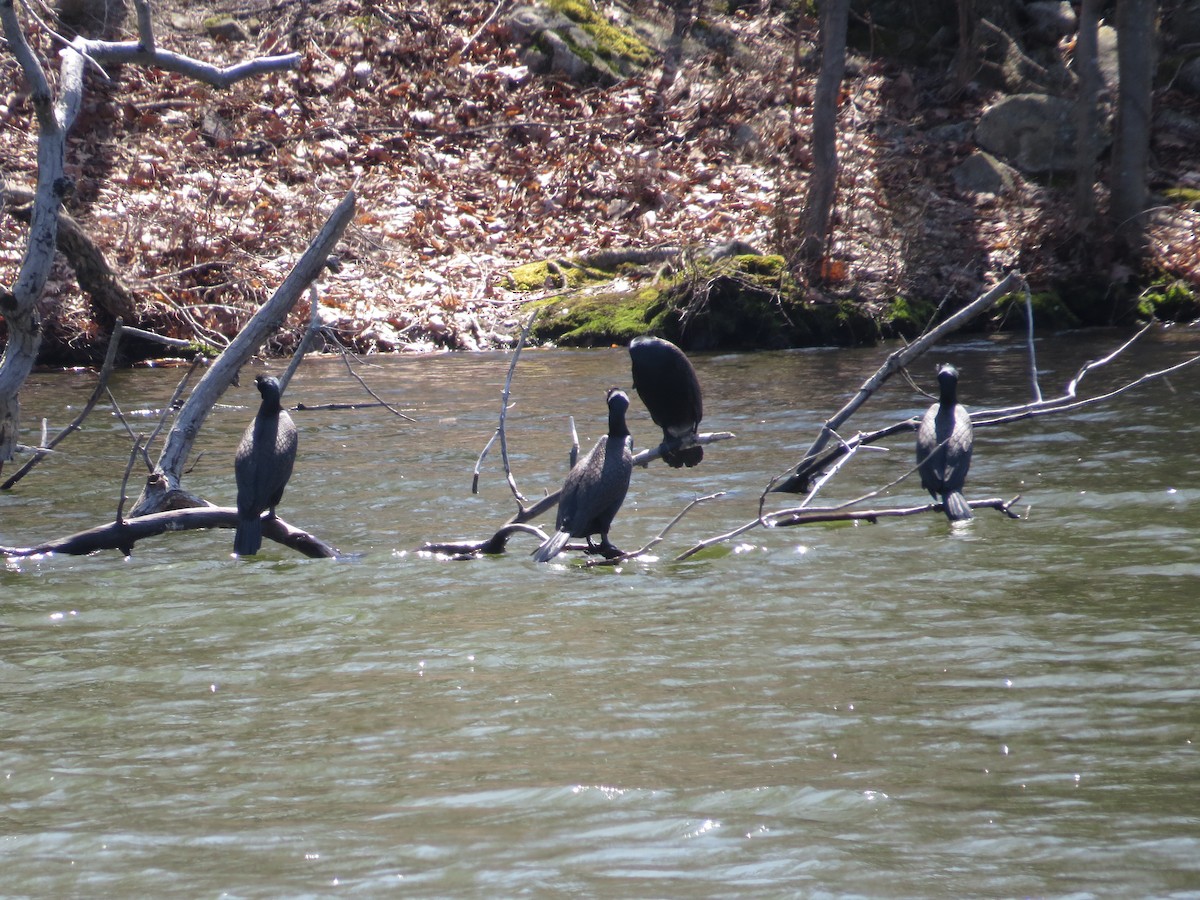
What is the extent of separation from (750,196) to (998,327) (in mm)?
4010

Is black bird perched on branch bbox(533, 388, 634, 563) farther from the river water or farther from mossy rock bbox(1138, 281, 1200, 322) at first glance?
→ mossy rock bbox(1138, 281, 1200, 322)

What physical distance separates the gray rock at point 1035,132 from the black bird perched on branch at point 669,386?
44.7ft

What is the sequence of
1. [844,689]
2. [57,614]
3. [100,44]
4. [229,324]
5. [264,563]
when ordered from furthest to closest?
[229,324] < [100,44] < [264,563] < [57,614] < [844,689]

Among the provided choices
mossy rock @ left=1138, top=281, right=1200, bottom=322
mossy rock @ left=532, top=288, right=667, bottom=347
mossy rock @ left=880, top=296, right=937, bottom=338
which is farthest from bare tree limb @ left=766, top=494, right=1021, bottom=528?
mossy rock @ left=1138, top=281, right=1200, bottom=322

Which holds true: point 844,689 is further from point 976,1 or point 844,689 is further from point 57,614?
point 976,1

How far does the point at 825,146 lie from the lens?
16.9 m

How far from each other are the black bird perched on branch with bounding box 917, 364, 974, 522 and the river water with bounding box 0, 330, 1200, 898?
220mm

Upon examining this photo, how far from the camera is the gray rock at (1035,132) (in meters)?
19.7

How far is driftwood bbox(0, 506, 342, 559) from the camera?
6.53 meters

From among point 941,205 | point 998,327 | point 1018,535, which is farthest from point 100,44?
point 941,205

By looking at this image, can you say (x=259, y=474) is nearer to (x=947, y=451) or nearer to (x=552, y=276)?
(x=947, y=451)

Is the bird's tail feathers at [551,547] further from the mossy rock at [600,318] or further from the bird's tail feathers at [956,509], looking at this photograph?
the mossy rock at [600,318]

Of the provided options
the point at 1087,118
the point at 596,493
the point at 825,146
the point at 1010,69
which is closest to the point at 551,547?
the point at 596,493

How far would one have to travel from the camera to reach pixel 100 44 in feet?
25.9
